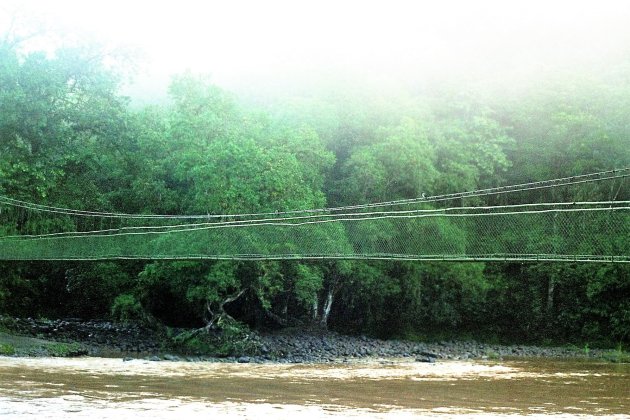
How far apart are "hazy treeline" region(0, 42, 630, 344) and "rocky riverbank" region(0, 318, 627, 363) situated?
0.80 meters

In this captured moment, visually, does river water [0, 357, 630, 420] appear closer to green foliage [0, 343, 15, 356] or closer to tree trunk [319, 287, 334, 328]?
green foliage [0, 343, 15, 356]

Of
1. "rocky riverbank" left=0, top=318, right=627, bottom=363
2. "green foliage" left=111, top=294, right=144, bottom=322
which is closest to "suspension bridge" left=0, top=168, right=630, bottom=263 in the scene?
"green foliage" left=111, top=294, right=144, bottom=322

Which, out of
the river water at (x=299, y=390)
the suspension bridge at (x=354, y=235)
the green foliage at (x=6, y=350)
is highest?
the suspension bridge at (x=354, y=235)

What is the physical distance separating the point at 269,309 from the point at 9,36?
32.1 ft

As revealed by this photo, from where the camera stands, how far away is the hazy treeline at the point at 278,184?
1886 cm

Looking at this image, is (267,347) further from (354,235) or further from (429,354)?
(354,235)

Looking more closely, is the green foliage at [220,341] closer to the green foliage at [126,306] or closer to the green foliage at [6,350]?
the green foliage at [126,306]

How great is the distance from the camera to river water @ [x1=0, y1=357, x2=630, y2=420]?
28.3ft

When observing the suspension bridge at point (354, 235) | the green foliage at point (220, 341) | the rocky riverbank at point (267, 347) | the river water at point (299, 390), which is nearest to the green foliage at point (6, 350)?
the rocky riverbank at point (267, 347)

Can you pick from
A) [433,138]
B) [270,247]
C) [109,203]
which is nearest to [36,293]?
[109,203]

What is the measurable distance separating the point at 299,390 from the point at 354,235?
434 centimetres

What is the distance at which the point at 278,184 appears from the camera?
59.0 feet

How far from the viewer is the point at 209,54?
44875 millimetres

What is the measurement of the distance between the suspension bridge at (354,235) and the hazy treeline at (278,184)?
73 centimetres
